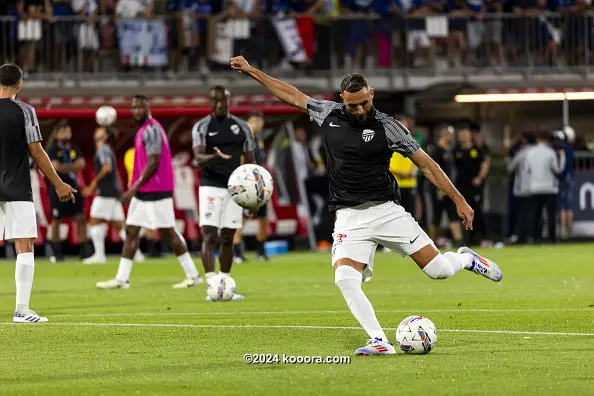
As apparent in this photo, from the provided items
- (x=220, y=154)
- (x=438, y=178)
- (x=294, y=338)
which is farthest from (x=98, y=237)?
(x=438, y=178)

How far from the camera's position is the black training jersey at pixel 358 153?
35.7 ft

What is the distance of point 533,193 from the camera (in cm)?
3067

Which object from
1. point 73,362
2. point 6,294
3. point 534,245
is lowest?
point 534,245

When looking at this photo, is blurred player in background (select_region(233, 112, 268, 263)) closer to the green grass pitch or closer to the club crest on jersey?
the green grass pitch

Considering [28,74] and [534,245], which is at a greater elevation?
[28,74]

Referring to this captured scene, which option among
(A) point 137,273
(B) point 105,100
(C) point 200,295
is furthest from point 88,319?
(B) point 105,100

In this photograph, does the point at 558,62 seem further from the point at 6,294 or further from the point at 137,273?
the point at 6,294

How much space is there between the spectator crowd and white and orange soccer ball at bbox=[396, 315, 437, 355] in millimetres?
22218

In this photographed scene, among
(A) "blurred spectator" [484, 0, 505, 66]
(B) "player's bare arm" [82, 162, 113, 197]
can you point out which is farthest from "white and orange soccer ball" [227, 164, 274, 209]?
(A) "blurred spectator" [484, 0, 505, 66]

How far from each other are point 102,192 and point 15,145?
12.2 metres

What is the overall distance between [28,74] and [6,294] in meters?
14.5

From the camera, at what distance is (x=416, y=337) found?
1052cm

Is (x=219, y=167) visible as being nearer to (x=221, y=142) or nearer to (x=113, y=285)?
(x=221, y=142)

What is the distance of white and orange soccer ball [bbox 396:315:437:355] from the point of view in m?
10.5
